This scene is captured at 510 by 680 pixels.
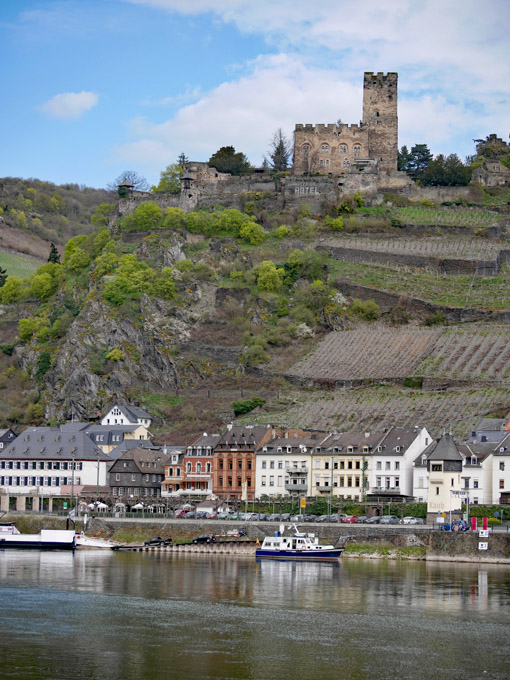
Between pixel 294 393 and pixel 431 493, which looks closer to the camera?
pixel 431 493

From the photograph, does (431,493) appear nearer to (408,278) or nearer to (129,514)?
(129,514)

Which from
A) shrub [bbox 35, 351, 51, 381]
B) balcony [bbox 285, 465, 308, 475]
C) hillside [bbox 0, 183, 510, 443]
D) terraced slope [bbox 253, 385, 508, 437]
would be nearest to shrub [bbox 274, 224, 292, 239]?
hillside [bbox 0, 183, 510, 443]

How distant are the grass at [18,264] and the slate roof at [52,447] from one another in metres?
79.2

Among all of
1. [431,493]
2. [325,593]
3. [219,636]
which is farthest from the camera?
[431,493]

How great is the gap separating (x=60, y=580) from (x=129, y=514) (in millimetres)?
25859

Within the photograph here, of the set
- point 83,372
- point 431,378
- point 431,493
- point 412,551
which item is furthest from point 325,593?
point 83,372

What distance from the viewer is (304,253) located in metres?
129

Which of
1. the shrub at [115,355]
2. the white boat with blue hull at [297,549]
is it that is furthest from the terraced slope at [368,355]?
the white boat with blue hull at [297,549]

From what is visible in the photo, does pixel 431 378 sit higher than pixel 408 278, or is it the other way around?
pixel 408 278

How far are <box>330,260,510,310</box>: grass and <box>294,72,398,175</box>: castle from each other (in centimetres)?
1932

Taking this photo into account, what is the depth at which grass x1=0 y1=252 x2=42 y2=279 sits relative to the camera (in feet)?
595

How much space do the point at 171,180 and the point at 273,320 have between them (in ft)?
A: 102

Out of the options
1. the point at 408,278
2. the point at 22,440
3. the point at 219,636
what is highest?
the point at 408,278

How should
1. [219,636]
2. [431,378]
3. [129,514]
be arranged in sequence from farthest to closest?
[431,378]
[129,514]
[219,636]
